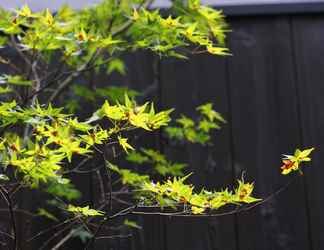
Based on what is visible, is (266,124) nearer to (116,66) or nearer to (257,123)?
(257,123)

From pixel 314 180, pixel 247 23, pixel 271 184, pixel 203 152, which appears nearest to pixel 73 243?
pixel 203 152

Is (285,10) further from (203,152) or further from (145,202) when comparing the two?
(145,202)

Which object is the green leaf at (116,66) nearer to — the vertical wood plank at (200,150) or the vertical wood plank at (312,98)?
the vertical wood plank at (200,150)

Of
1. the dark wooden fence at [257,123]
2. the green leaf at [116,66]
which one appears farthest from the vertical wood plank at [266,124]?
the green leaf at [116,66]

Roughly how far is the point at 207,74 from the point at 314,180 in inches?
20.7

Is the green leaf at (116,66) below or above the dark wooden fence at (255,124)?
above

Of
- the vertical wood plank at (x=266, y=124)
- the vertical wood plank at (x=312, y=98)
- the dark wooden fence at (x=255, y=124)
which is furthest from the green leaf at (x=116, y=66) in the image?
the vertical wood plank at (x=312, y=98)

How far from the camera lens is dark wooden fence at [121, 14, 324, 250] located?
199 cm

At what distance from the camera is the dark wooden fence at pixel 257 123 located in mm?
1988

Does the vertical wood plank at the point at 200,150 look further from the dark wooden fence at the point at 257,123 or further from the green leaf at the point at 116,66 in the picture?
the green leaf at the point at 116,66

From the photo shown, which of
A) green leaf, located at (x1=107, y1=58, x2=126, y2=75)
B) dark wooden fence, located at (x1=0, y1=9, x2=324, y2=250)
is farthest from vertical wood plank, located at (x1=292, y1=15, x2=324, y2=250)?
green leaf, located at (x1=107, y1=58, x2=126, y2=75)

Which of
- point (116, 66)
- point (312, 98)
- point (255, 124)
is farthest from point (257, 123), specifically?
point (116, 66)

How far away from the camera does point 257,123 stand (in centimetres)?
206

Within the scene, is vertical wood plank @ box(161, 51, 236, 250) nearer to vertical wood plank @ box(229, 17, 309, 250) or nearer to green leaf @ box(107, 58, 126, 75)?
vertical wood plank @ box(229, 17, 309, 250)
